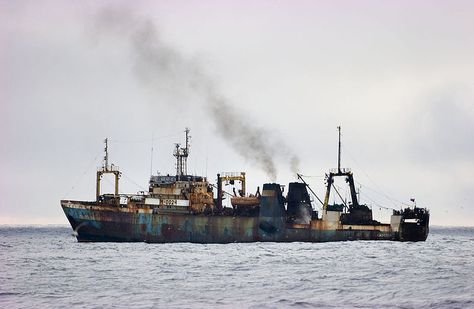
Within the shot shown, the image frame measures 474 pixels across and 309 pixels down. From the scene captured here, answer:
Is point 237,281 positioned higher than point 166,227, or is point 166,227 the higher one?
point 166,227

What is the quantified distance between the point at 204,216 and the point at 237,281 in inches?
1448

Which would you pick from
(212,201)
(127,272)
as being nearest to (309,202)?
(212,201)

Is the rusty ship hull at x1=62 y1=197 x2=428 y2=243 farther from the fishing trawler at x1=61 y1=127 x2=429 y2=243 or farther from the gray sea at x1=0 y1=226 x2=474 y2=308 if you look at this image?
the gray sea at x1=0 y1=226 x2=474 y2=308

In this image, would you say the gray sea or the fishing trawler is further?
the fishing trawler

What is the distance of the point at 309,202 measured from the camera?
7650 centimetres

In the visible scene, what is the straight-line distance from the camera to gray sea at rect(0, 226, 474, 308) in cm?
2991

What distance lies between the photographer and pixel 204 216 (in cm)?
7394

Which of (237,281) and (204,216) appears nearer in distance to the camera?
(237,281)

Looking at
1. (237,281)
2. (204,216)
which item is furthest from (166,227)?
(237,281)

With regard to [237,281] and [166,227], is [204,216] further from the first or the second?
[237,281]

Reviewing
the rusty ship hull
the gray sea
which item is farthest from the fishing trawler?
the gray sea

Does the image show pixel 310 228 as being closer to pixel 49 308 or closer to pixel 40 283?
pixel 40 283

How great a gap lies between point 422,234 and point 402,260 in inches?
1175

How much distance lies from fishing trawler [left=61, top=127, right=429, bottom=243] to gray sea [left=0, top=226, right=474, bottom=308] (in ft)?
47.1
